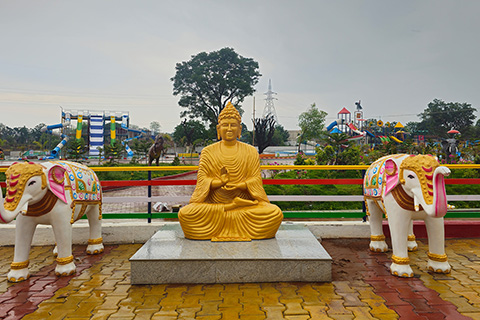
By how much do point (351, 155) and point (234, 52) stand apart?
79.9 feet

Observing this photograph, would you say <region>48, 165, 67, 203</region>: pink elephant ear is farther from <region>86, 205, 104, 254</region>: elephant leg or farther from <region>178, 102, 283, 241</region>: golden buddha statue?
<region>178, 102, 283, 241</region>: golden buddha statue

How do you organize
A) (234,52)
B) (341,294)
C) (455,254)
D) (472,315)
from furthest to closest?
(234,52) → (455,254) → (341,294) → (472,315)

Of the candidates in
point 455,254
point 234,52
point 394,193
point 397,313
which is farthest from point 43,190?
point 234,52

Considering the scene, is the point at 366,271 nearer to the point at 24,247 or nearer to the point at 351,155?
the point at 24,247

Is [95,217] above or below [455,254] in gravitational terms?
above

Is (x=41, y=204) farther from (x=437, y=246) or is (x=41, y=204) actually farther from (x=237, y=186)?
(x=437, y=246)

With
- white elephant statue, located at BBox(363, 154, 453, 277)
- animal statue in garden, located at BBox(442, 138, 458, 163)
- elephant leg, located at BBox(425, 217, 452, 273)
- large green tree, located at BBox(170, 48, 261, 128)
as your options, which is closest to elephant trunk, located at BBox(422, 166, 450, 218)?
white elephant statue, located at BBox(363, 154, 453, 277)

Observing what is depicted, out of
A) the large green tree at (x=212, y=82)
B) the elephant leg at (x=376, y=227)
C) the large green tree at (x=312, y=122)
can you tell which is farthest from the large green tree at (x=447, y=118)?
the elephant leg at (x=376, y=227)

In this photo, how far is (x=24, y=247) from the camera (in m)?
3.37

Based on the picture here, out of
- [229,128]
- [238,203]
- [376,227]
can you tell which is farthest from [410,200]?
[229,128]

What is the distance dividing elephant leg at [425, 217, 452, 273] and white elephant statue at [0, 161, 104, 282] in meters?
4.27

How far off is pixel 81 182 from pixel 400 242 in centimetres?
397

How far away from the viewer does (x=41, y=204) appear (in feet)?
10.9

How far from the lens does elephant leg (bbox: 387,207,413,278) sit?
133 inches
